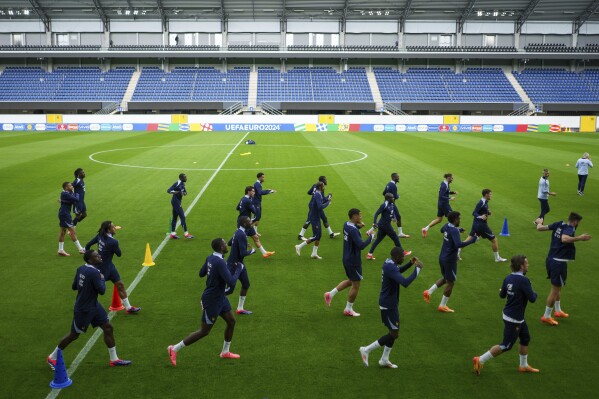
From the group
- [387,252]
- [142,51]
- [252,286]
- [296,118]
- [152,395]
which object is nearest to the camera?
[152,395]

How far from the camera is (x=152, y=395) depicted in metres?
7.70

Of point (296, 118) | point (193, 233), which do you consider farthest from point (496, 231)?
point (296, 118)

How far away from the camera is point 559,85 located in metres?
73.2

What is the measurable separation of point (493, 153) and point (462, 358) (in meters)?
30.8

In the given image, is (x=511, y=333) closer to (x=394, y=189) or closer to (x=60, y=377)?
(x=60, y=377)

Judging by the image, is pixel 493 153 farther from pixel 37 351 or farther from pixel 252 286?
pixel 37 351

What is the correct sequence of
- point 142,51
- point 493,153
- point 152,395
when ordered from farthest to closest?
point 142,51, point 493,153, point 152,395

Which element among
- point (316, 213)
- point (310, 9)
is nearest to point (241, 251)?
point (316, 213)

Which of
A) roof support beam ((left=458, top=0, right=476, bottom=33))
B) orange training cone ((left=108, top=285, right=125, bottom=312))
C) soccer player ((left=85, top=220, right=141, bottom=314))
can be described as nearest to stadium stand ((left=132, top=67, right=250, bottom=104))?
roof support beam ((left=458, top=0, right=476, bottom=33))

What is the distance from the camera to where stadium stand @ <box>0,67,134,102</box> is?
6969 cm

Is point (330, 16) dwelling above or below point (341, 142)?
above

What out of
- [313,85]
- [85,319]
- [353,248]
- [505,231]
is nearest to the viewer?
[85,319]

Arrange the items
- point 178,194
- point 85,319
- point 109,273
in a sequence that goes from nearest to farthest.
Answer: point 85,319
point 109,273
point 178,194

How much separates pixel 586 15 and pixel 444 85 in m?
21.6
